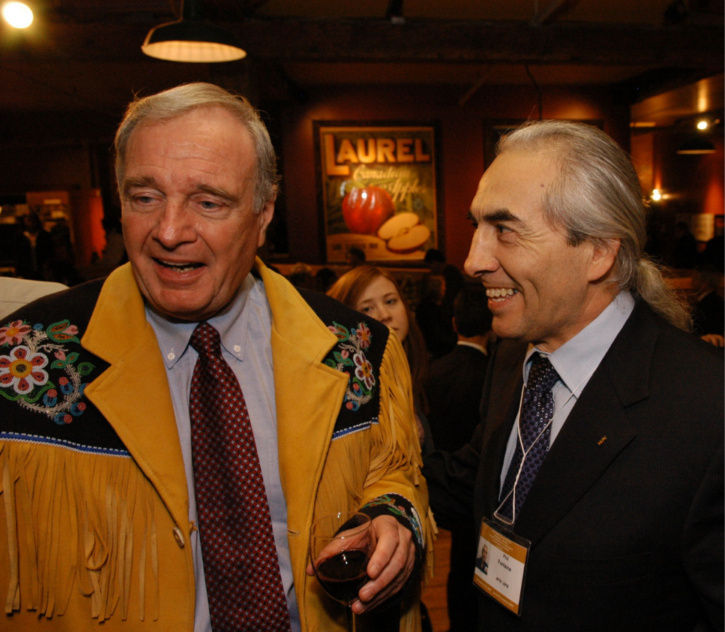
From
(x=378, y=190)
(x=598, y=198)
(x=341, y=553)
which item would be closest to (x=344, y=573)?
(x=341, y=553)

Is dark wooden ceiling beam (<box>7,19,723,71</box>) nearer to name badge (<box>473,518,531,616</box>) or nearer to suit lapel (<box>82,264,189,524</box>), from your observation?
suit lapel (<box>82,264,189,524</box>)

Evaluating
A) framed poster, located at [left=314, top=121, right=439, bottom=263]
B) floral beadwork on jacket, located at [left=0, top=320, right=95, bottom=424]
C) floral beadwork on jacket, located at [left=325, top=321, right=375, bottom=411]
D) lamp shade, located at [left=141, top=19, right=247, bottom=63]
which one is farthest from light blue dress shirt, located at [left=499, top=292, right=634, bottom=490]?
framed poster, located at [left=314, top=121, right=439, bottom=263]

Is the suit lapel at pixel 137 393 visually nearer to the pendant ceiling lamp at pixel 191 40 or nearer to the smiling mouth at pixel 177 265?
the smiling mouth at pixel 177 265

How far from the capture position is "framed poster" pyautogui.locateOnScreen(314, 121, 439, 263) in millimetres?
8242

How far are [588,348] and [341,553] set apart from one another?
2.59 ft

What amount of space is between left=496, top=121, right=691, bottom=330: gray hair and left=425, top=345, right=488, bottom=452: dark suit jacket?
1.40 meters

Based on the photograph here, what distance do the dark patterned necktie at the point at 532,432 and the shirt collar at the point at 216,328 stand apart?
77cm

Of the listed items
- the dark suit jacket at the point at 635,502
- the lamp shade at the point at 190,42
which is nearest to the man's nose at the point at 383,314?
the dark suit jacket at the point at 635,502

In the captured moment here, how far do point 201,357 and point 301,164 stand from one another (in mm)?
7197

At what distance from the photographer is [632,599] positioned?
1.26 metres

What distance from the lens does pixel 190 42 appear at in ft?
12.1

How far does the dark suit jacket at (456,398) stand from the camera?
2.93 metres

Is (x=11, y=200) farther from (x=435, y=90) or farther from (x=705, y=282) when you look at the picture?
→ (x=705, y=282)

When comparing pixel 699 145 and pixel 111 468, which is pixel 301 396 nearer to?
pixel 111 468
